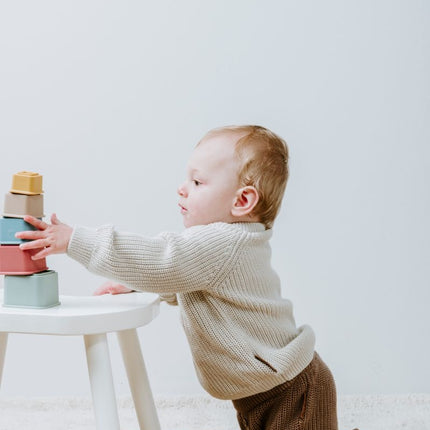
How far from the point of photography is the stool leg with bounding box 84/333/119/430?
936 millimetres

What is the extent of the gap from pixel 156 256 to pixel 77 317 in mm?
129

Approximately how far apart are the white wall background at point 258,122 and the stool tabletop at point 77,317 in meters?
0.65

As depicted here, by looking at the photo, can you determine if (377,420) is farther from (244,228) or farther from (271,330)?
(244,228)

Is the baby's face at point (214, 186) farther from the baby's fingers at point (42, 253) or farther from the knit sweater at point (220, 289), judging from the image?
the baby's fingers at point (42, 253)

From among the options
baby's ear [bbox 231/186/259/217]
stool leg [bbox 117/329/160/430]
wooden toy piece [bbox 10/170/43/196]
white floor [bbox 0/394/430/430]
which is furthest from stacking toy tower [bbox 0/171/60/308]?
white floor [bbox 0/394/430/430]

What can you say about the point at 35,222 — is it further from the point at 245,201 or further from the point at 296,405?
the point at 296,405

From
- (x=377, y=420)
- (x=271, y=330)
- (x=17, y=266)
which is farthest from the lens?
(x=377, y=420)

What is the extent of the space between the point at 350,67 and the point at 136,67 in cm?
46

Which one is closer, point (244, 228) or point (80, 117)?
point (244, 228)

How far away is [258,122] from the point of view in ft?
5.37

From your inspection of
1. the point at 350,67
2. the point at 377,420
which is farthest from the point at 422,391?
the point at 350,67

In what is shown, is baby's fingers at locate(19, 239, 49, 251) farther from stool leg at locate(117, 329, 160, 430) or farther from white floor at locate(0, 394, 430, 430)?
white floor at locate(0, 394, 430, 430)

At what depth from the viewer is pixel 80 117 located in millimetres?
1623

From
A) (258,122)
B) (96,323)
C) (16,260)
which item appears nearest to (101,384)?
(96,323)
